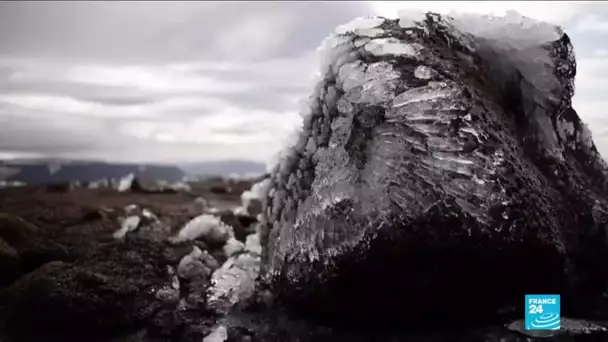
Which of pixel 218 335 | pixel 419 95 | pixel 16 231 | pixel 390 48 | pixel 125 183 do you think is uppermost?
pixel 390 48

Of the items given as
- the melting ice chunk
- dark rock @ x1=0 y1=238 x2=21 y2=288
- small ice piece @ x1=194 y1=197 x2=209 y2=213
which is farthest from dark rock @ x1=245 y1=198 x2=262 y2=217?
dark rock @ x1=0 y1=238 x2=21 y2=288

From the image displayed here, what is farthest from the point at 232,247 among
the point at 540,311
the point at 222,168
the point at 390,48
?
the point at 540,311

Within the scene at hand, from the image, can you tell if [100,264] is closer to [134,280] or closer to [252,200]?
[134,280]

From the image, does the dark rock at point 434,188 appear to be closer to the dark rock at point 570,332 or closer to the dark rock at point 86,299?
the dark rock at point 570,332

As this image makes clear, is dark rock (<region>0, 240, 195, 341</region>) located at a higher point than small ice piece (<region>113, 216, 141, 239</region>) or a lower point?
lower

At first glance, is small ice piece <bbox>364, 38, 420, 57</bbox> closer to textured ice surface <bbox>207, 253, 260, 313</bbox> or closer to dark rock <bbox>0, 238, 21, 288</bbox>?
textured ice surface <bbox>207, 253, 260, 313</bbox>

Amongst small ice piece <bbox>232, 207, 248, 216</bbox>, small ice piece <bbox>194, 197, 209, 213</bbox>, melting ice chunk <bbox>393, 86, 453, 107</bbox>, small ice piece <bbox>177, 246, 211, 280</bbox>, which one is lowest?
small ice piece <bbox>177, 246, 211, 280</bbox>

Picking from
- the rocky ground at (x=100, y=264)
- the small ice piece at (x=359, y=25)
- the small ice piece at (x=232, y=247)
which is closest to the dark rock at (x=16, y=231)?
the rocky ground at (x=100, y=264)
